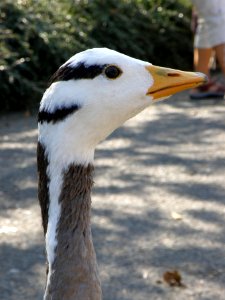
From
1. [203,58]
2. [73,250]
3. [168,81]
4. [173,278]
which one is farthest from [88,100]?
[203,58]

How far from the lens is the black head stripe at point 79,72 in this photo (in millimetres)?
2842

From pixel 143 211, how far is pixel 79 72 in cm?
331

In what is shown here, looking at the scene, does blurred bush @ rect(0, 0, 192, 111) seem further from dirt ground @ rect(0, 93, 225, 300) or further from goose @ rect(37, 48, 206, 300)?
goose @ rect(37, 48, 206, 300)

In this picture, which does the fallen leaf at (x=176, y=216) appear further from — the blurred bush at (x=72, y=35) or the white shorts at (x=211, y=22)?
the white shorts at (x=211, y=22)

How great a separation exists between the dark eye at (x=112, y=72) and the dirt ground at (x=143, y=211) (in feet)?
7.39

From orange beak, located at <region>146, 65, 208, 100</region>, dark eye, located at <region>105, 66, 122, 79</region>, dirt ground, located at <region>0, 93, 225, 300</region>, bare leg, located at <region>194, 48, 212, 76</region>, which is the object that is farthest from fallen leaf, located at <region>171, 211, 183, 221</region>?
bare leg, located at <region>194, 48, 212, 76</region>

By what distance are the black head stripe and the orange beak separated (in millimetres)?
255

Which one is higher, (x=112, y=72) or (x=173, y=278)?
(x=112, y=72)

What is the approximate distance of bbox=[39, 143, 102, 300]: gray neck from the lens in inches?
115

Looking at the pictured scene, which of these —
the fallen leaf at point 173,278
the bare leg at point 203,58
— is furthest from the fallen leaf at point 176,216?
the bare leg at point 203,58

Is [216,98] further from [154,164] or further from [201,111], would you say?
[154,164]

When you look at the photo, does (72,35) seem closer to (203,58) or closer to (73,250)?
(203,58)

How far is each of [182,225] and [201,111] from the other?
11.4ft

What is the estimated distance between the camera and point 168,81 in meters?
3.06
